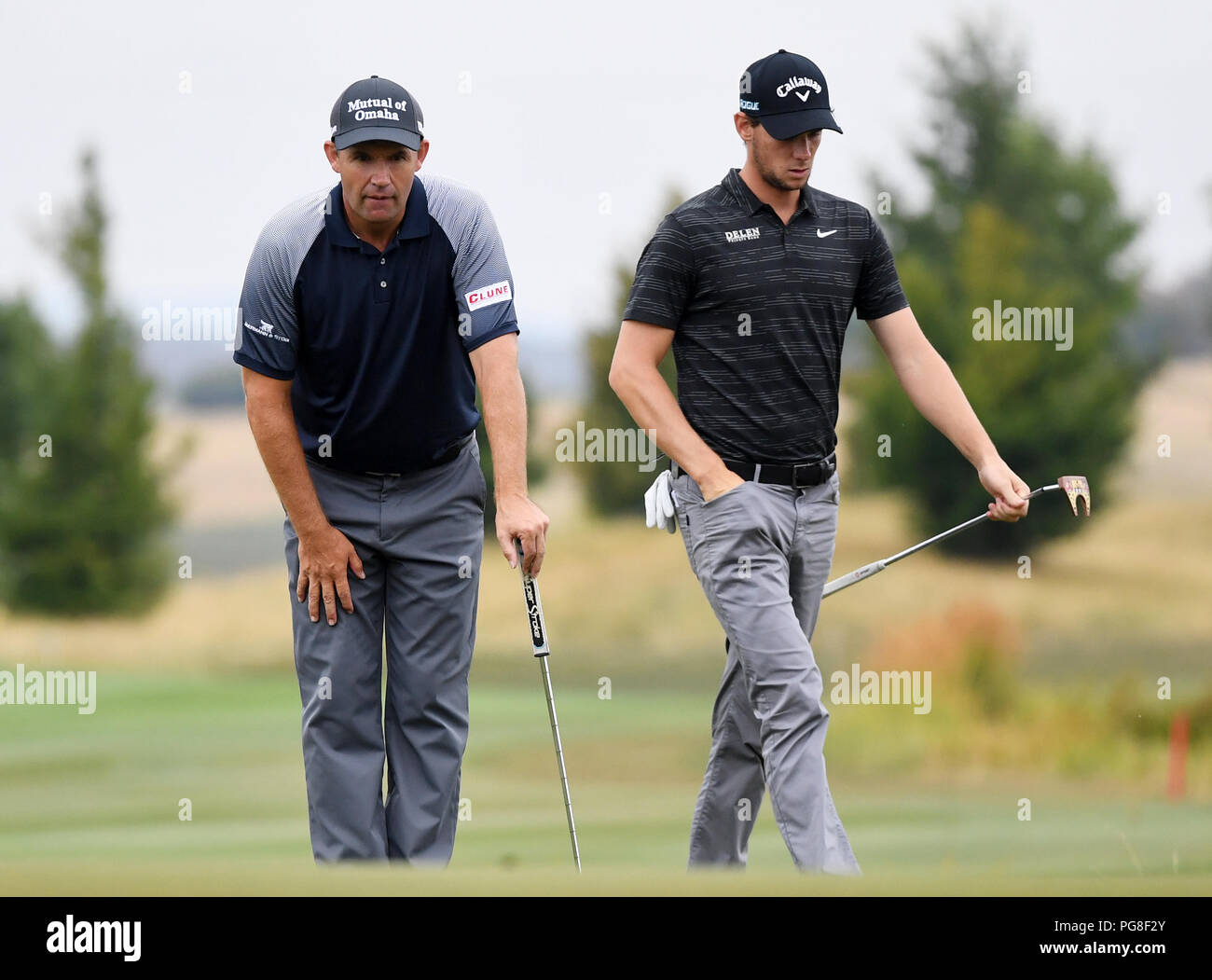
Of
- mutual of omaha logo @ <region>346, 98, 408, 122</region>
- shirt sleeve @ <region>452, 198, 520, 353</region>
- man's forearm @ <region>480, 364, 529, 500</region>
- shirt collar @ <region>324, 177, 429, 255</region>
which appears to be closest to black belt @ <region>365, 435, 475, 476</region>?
man's forearm @ <region>480, 364, 529, 500</region>

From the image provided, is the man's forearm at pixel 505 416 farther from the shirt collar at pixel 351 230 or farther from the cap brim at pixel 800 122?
the cap brim at pixel 800 122

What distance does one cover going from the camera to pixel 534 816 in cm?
935

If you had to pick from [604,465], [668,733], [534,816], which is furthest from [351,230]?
[604,465]

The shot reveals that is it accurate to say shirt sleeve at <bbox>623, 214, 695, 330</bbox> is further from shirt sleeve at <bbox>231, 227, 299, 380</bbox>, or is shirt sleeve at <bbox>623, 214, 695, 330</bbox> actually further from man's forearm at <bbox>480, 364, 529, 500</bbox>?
shirt sleeve at <bbox>231, 227, 299, 380</bbox>

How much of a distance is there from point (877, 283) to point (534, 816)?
5174 mm

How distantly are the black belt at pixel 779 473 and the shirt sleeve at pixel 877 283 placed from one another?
55cm

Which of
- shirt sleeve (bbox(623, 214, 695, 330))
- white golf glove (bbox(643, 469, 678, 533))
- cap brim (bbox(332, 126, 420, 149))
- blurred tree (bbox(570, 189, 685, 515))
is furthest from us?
blurred tree (bbox(570, 189, 685, 515))

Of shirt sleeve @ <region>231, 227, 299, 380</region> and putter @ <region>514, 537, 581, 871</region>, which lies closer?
shirt sleeve @ <region>231, 227, 299, 380</region>

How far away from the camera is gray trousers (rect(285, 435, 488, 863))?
459 cm

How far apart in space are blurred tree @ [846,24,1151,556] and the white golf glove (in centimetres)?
1436

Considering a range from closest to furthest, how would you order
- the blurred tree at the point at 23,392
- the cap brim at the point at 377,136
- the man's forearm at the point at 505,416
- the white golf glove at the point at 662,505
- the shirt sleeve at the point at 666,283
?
the cap brim at the point at 377,136 → the man's forearm at the point at 505,416 → the shirt sleeve at the point at 666,283 → the white golf glove at the point at 662,505 → the blurred tree at the point at 23,392

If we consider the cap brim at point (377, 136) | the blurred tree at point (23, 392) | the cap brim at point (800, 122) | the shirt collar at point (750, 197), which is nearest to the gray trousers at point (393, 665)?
the cap brim at point (377, 136)

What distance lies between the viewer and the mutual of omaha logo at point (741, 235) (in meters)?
4.71
